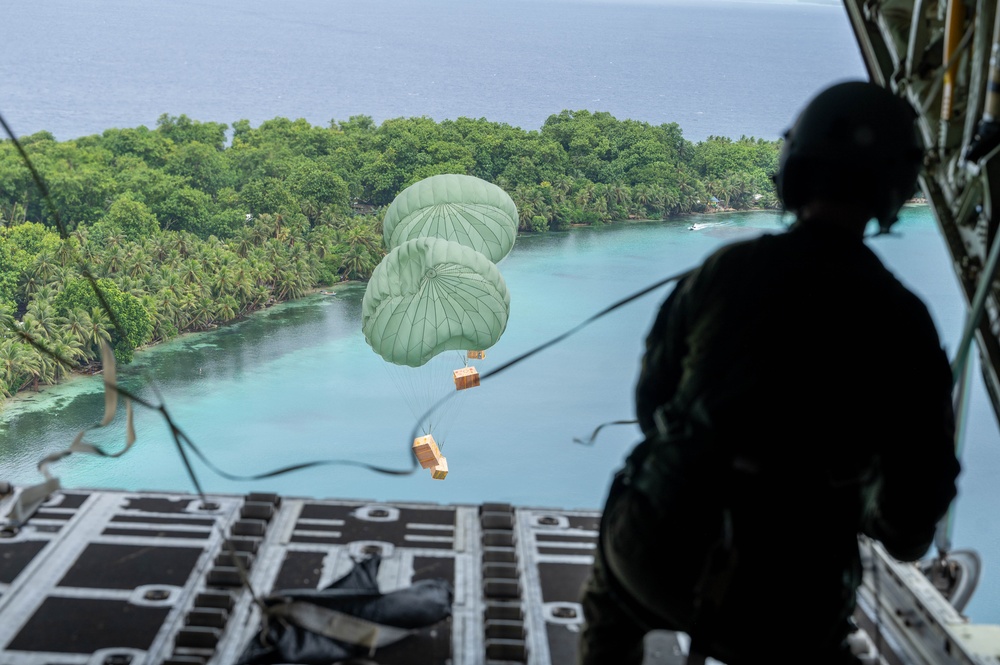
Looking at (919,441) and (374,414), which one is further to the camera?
(374,414)

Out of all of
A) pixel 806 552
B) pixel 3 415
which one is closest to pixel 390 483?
pixel 3 415

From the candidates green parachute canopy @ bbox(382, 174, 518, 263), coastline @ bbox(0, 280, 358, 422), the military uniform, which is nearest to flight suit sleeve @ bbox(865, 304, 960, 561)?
the military uniform

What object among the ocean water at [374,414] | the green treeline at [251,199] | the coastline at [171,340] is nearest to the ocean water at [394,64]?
Result: the green treeline at [251,199]

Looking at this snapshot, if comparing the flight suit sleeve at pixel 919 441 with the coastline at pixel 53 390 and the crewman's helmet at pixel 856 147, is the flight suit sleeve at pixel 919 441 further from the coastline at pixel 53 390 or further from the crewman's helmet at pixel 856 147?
the coastline at pixel 53 390

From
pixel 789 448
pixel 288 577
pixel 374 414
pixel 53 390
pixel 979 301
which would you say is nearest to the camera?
pixel 789 448

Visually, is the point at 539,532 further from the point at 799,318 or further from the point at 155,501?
the point at 799,318

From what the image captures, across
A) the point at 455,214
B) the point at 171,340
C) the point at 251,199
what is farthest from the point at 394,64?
the point at 455,214

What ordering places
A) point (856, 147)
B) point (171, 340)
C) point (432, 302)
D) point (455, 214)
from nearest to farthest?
point (856, 147), point (432, 302), point (455, 214), point (171, 340)

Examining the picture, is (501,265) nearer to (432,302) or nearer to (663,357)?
(432,302)
